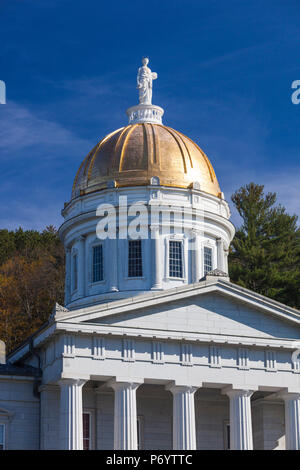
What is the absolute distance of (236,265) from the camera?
71.1 metres

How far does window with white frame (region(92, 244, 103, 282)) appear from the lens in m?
50.7

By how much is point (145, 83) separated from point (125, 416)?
25.3m

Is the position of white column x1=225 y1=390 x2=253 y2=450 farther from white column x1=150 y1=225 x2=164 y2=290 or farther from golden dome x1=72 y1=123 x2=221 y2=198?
golden dome x1=72 y1=123 x2=221 y2=198

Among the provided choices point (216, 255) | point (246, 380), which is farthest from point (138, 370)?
point (216, 255)

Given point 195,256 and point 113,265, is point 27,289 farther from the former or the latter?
point 195,256

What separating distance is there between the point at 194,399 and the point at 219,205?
1380cm

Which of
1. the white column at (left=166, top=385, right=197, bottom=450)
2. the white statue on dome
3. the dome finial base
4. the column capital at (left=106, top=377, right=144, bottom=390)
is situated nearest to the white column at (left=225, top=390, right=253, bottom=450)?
the white column at (left=166, top=385, right=197, bottom=450)

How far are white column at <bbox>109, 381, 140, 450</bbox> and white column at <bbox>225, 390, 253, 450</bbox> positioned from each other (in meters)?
4.32

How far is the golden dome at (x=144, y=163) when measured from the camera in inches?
2034

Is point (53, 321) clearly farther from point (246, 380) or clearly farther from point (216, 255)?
point (216, 255)

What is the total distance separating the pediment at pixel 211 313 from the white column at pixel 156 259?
831 centimetres

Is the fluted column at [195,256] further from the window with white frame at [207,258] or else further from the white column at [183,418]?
the white column at [183,418]
